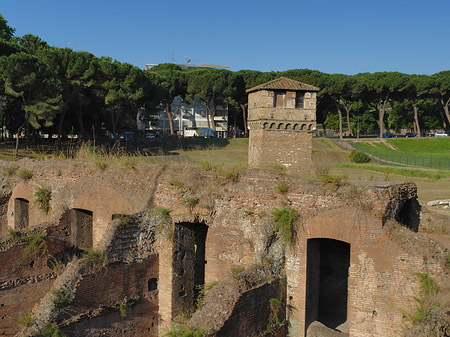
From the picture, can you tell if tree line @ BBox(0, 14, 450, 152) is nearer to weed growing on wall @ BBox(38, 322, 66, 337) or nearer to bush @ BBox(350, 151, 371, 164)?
bush @ BBox(350, 151, 371, 164)

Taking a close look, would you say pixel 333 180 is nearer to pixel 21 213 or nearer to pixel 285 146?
pixel 21 213

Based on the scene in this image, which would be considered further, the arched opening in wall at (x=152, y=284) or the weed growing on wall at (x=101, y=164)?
the weed growing on wall at (x=101, y=164)

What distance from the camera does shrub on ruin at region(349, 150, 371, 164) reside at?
39312 millimetres

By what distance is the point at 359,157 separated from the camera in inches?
1559

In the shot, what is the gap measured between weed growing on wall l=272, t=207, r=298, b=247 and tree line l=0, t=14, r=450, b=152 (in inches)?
816

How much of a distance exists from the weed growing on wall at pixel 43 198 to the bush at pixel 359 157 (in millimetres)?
32665

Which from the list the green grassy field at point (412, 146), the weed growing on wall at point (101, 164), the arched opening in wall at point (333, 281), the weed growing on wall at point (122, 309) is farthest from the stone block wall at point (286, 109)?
the green grassy field at point (412, 146)

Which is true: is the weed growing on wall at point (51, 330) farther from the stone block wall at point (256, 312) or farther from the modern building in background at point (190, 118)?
the modern building in background at point (190, 118)

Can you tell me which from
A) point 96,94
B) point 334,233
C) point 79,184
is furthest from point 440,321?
point 96,94

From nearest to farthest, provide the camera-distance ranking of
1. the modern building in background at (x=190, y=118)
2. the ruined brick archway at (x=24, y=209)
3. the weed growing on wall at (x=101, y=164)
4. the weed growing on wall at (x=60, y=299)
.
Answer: the weed growing on wall at (x=60, y=299), the weed growing on wall at (x=101, y=164), the ruined brick archway at (x=24, y=209), the modern building in background at (x=190, y=118)

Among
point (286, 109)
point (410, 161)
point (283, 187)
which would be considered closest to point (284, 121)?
point (286, 109)

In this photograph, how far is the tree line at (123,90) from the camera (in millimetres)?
25234

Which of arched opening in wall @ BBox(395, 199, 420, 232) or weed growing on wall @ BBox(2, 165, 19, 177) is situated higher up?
weed growing on wall @ BBox(2, 165, 19, 177)

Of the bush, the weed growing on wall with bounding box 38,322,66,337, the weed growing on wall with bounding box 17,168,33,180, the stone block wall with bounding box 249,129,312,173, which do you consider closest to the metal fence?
the bush
